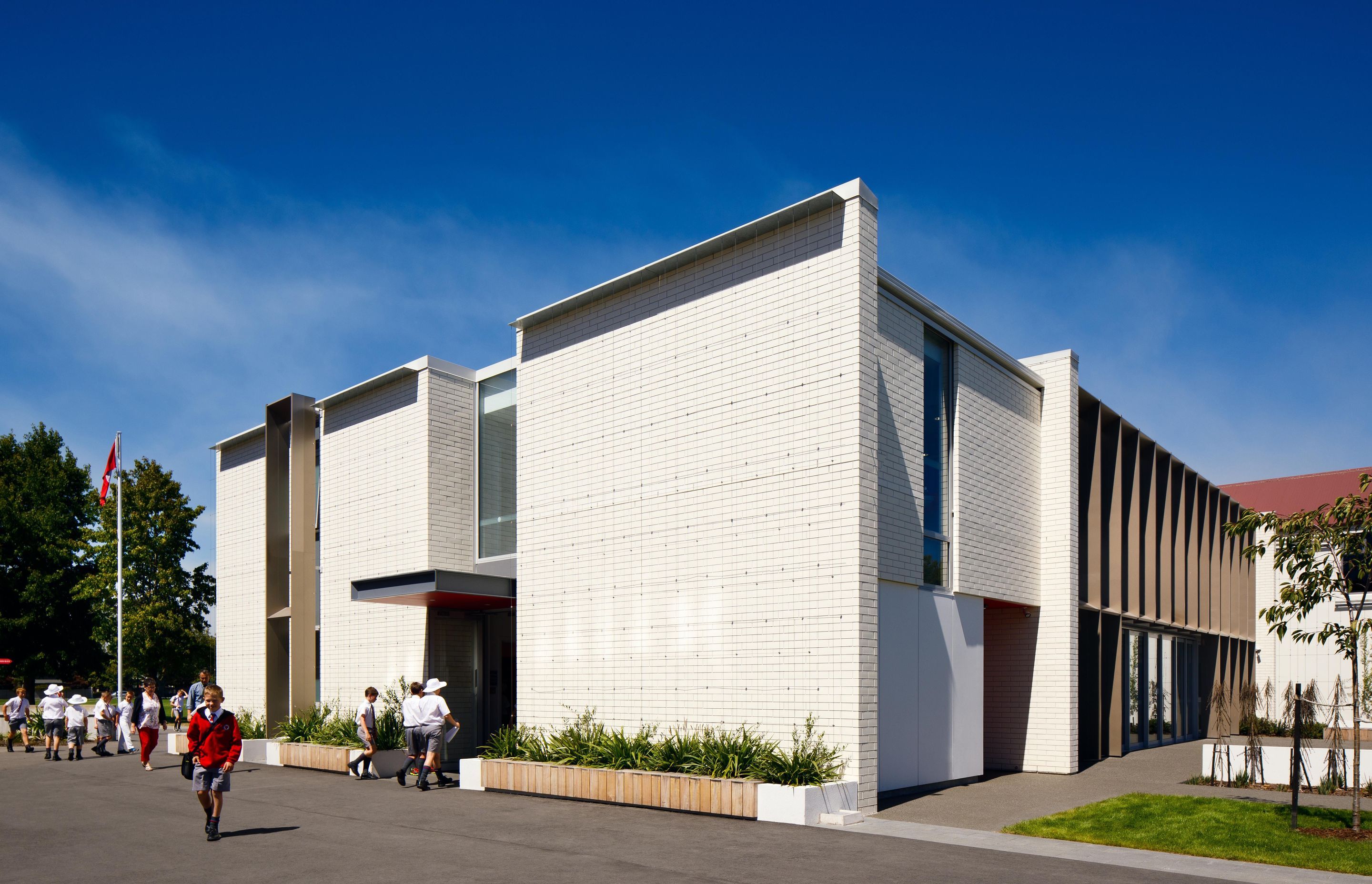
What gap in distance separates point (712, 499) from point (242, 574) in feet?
52.3

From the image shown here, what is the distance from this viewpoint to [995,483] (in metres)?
17.9

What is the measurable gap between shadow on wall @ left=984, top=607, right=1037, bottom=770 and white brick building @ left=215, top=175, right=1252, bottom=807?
5cm

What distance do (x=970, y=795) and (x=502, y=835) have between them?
7075mm

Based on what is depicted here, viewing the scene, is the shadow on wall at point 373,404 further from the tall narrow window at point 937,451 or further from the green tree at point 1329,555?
the green tree at point 1329,555

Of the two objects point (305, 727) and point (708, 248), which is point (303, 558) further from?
point (708, 248)

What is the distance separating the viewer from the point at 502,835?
37.2 ft

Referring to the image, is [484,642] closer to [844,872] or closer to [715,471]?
[715,471]

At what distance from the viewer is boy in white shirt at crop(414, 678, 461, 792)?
15977 millimetres

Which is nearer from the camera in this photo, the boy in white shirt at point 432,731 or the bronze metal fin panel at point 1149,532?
the boy in white shirt at point 432,731

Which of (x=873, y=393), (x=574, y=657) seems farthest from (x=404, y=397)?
(x=873, y=393)

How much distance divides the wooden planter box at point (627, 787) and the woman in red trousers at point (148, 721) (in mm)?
8839

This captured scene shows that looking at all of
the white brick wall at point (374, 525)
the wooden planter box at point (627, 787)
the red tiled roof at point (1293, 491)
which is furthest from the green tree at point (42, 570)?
the red tiled roof at point (1293, 491)

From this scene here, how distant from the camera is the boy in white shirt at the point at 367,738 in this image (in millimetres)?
17500

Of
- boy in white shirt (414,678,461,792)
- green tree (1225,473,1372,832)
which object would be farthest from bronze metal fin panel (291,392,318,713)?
green tree (1225,473,1372,832)
